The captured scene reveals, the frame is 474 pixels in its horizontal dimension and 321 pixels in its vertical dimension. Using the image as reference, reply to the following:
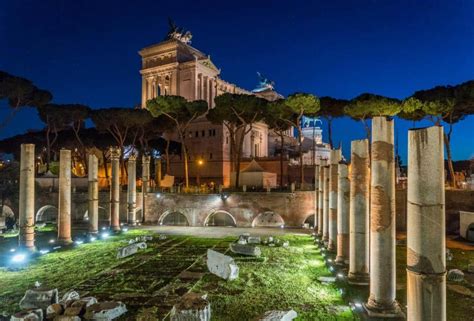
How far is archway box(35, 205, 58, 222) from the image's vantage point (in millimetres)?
30469

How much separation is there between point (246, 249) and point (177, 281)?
14.7 ft

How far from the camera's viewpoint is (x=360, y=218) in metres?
9.62

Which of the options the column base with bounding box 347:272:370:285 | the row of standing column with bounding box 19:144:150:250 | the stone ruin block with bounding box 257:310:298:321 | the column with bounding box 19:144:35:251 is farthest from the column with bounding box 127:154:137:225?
the stone ruin block with bounding box 257:310:298:321

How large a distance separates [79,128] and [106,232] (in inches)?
717

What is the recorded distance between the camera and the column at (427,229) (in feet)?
16.6

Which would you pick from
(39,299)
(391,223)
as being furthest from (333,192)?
(39,299)

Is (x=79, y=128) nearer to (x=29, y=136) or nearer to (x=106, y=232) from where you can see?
(x=29, y=136)

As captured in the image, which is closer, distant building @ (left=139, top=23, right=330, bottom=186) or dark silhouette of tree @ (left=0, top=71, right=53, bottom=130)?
dark silhouette of tree @ (left=0, top=71, right=53, bottom=130)

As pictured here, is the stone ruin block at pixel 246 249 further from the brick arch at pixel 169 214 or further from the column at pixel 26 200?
the brick arch at pixel 169 214

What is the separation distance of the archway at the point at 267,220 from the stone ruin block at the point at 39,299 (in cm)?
1875

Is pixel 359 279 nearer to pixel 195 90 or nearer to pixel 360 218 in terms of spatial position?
pixel 360 218

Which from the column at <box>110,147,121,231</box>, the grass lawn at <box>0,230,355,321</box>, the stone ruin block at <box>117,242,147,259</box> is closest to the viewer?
the grass lawn at <box>0,230,355,321</box>

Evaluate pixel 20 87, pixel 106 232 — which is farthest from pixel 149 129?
pixel 106 232

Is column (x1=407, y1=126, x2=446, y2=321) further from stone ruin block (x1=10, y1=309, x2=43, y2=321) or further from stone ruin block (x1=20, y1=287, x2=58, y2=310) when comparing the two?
stone ruin block (x1=20, y1=287, x2=58, y2=310)
